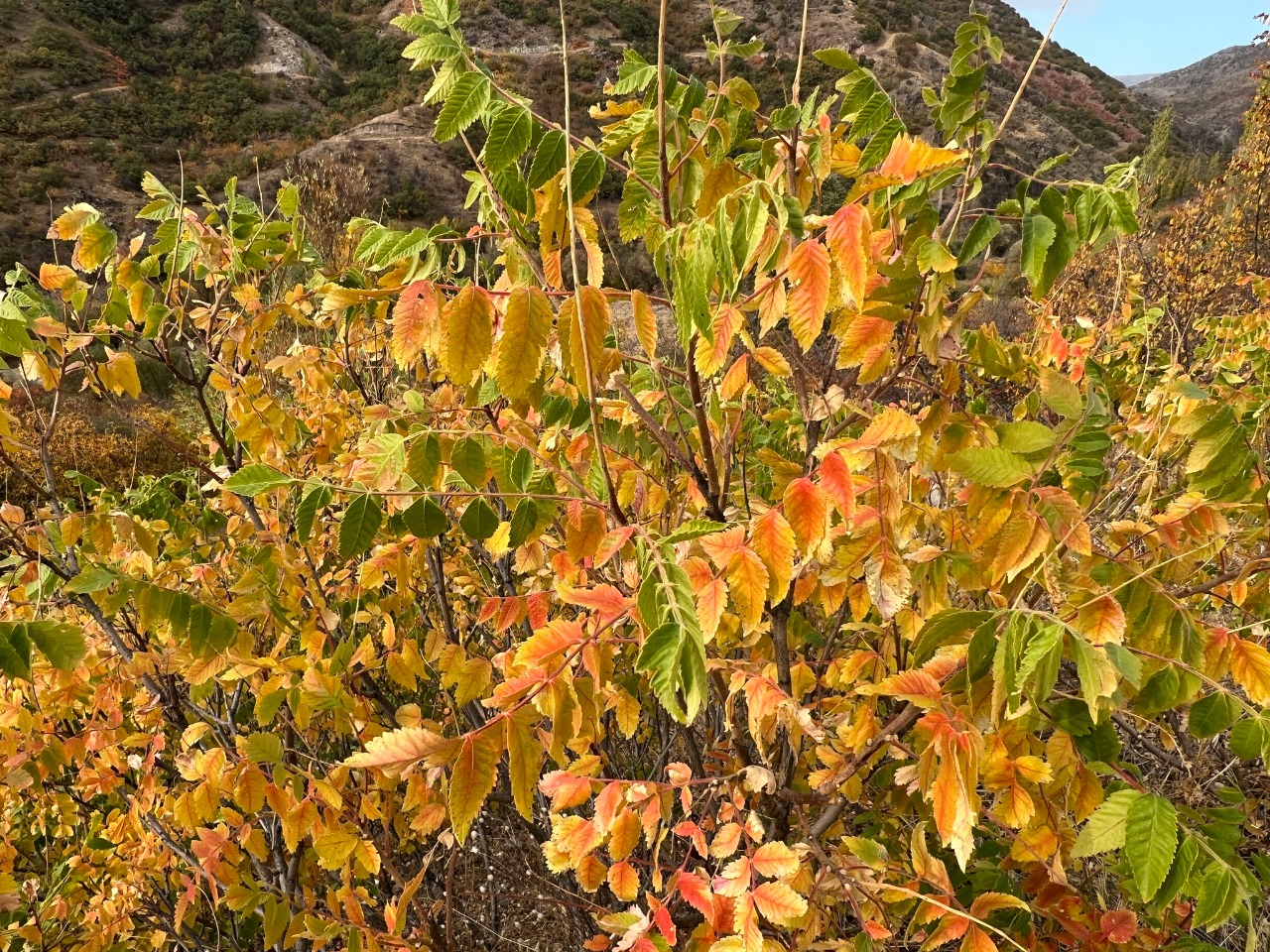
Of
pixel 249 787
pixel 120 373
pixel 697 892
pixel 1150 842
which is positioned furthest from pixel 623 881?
pixel 120 373

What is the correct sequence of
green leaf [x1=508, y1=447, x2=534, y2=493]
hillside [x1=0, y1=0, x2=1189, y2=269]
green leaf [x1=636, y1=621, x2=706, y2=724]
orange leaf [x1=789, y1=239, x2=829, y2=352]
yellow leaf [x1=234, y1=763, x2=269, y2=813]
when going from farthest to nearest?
hillside [x1=0, y1=0, x2=1189, y2=269], yellow leaf [x1=234, y1=763, x2=269, y2=813], green leaf [x1=508, y1=447, x2=534, y2=493], orange leaf [x1=789, y1=239, x2=829, y2=352], green leaf [x1=636, y1=621, x2=706, y2=724]

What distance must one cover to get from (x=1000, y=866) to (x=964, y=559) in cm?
95

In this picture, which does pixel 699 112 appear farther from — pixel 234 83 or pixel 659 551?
pixel 234 83

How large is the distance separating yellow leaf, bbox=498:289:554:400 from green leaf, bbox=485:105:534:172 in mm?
169

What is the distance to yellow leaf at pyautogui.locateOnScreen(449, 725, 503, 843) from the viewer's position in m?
0.87

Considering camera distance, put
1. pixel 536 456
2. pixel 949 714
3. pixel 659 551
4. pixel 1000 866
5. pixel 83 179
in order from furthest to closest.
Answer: pixel 83 179
pixel 1000 866
pixel 536 456
pixel 949 714
pixel 659 551

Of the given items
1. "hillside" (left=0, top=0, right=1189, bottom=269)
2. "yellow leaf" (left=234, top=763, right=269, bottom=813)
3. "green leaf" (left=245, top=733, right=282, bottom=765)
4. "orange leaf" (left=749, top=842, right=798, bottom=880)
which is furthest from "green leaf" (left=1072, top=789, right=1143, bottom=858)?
"hillside" (left=0, top=0, right=1189, bottom=269)

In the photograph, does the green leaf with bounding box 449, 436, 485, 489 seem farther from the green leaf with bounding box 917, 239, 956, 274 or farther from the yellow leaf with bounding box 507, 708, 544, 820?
the green leaf with bounding box 917, 239, 956, 274

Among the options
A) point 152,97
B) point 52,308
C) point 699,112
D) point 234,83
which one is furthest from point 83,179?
point 699,112

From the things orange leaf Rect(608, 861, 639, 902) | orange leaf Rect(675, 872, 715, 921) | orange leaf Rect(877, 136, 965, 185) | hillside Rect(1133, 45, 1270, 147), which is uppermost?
hillside Rect(1133, 45, 1270, 147)

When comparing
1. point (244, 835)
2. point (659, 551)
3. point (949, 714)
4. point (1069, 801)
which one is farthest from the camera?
point (244, 835)

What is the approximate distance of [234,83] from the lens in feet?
84.7

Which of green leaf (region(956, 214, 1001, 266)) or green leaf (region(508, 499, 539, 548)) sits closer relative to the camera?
green leaf (region(956, 214, 1001, 266))

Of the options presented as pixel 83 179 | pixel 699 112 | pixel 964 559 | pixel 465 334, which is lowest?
pixel 83 179
